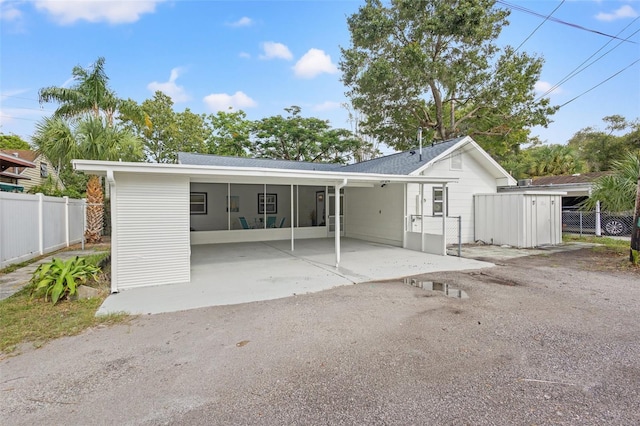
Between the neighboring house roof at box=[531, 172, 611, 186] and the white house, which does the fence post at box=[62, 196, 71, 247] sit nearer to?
the white house

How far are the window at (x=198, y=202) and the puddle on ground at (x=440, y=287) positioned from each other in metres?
9.54

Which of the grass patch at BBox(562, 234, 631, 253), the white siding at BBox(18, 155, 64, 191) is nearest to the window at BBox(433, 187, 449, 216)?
the grass patch at BBox(562, 234, 631, 253)

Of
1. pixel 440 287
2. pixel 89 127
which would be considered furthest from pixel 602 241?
pixel 89 127

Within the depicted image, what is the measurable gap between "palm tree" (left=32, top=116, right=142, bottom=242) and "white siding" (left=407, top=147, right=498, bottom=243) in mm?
10595

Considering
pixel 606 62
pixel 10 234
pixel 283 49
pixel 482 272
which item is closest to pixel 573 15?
pixel 606 62

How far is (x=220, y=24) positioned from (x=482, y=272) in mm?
12132

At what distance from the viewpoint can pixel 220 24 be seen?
11.7 metres

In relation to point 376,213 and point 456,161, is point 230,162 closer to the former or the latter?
point 376,213

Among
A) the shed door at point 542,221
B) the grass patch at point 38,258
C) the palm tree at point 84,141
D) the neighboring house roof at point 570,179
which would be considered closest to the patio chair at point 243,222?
the palm tree at point 84,141

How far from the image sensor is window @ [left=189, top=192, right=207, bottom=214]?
12891 millimetres

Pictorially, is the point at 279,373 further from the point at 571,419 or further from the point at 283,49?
the point at 283,49

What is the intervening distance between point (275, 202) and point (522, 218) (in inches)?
381

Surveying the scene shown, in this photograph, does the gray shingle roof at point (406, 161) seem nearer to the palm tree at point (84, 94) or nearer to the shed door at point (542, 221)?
the shed door at point (542, 221)

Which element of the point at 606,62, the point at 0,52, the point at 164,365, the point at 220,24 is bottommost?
the point at 164,365
